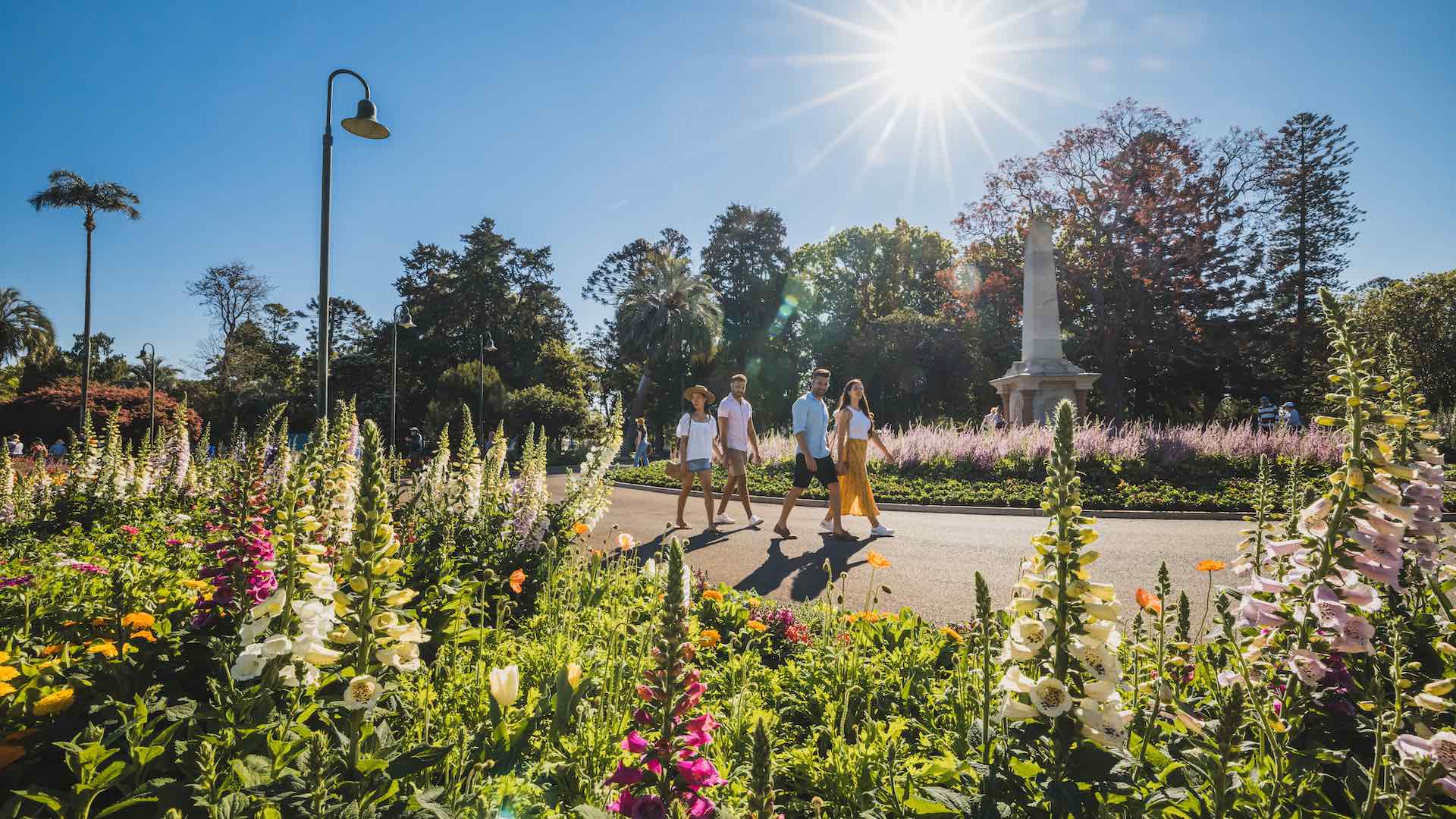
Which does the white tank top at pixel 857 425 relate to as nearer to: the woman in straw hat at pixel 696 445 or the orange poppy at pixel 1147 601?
the woman in straw hat at pixel 696 445

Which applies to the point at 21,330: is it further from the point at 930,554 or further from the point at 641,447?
the point at 930,554

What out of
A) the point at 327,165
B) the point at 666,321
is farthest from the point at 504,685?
the point at 666,321

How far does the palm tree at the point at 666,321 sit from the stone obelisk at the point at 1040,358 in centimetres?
2291

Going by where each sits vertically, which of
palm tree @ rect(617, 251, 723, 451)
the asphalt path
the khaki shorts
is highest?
palm tree @ rect(617, 251, 723, 451)

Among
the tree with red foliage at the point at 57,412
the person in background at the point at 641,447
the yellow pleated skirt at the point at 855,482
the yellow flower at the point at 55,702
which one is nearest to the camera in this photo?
the yellow flower at the point at 55,702

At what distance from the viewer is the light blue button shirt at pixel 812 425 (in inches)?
322

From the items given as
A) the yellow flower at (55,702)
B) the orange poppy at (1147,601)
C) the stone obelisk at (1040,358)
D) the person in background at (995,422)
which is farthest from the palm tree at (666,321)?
the yellow flower at (55,702)

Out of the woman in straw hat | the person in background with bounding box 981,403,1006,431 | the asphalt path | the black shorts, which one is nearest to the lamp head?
the woman in straw hat

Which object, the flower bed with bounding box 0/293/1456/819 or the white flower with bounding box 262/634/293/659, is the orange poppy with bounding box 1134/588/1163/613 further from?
the white flower with bounding box 262/634/293/659

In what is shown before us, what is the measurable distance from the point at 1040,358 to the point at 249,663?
1862 centimetres

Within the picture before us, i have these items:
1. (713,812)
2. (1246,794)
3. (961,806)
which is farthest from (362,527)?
(1246,794)

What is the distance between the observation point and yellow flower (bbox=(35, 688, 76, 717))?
1828 mm

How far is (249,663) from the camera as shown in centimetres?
169

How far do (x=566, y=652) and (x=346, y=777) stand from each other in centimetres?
162
